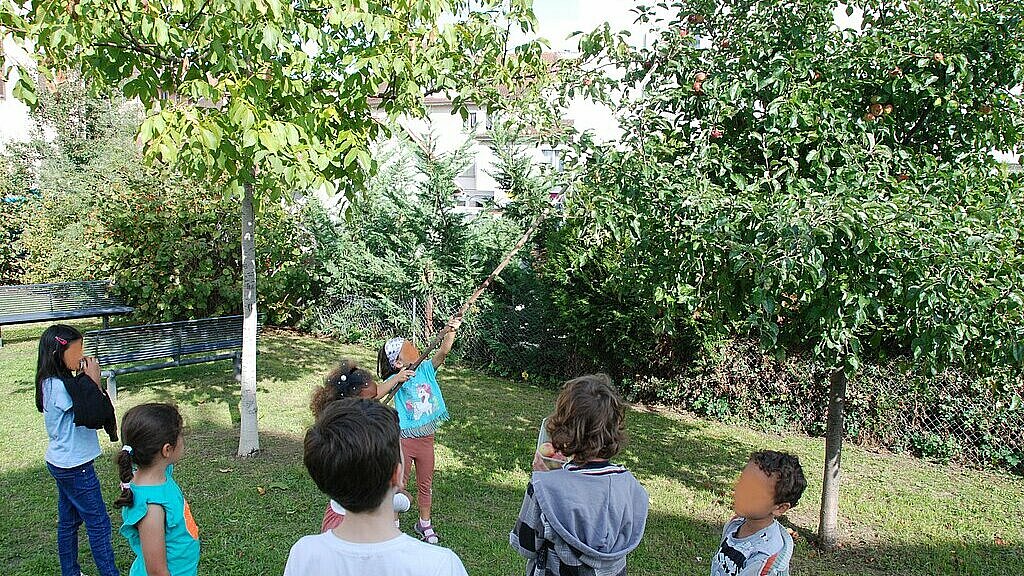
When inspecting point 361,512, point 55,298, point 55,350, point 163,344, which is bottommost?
point 163,344

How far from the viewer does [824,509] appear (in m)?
4.70

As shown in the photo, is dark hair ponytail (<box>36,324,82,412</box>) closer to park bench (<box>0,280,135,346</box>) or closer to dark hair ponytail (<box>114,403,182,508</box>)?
dark hair ponytail (<box>114,403,182,508</box>)

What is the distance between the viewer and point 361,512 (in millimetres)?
1764

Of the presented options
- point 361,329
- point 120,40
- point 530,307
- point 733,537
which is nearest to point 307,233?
point 361,329

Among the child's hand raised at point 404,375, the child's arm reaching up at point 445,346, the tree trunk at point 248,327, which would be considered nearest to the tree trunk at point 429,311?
the tree trunk at point 248,327

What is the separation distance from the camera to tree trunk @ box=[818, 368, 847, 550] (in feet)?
15.1

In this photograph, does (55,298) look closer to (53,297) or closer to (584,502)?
(53,297)

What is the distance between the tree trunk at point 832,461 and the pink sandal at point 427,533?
2.55 meters

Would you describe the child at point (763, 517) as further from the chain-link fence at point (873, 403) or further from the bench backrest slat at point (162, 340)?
the bench backrest slat at point (162, 340)

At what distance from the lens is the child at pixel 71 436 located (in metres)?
3.64

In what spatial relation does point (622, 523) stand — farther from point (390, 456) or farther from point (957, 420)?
point (957, 420)

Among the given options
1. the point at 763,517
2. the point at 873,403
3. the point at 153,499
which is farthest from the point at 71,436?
the point at 873,403

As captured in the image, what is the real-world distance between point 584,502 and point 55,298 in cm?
1093

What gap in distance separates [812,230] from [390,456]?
2.27m
